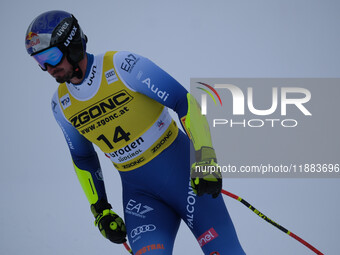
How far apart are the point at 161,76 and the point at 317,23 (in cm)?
521

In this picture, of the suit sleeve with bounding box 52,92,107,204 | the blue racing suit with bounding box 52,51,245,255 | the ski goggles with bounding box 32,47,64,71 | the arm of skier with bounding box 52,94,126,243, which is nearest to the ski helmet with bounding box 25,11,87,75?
the ski goggles with bounding box 32,47,64,71

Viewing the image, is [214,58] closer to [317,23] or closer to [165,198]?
[317,23]

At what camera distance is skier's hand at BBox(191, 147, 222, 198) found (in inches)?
88.8

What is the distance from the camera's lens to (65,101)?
2.70 m

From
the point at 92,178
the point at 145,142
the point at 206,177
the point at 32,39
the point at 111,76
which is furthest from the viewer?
the point at 92,178

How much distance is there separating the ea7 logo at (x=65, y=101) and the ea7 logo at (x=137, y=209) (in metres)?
0.63

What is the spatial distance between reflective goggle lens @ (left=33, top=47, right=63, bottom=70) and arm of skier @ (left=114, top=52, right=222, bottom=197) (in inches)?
11.5

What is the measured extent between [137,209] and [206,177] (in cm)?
57

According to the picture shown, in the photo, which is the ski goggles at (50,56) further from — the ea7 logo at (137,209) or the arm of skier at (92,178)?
the ea7 logo at (137,209)

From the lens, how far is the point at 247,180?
572 cm

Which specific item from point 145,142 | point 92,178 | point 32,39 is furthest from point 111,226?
point 32,39

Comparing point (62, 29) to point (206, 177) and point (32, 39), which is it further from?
point (206, 177)

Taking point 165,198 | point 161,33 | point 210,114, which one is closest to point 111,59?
point 165,198

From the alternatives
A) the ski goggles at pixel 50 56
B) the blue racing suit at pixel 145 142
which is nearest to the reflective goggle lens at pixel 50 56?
the ski goggles at pixel 50 56
